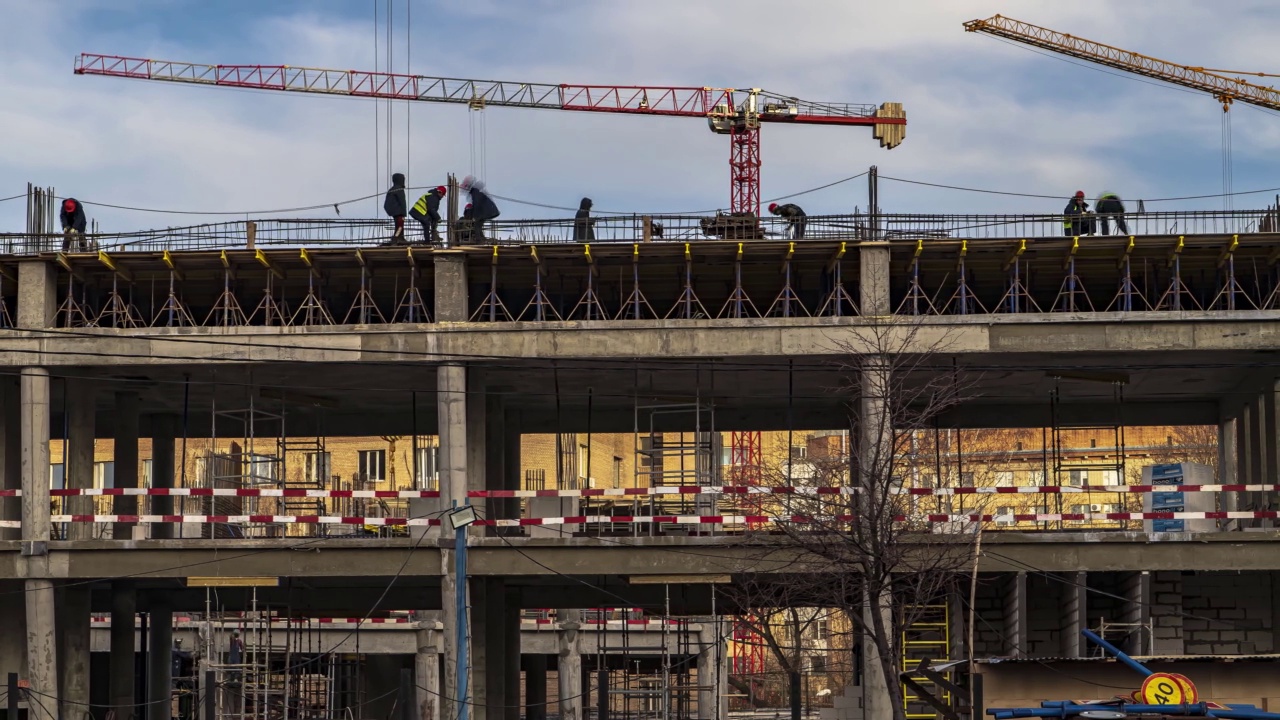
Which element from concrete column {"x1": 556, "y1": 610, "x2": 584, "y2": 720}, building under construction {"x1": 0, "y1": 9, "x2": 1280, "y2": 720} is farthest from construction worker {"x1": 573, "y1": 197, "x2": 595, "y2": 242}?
concrete column {"x1": 556, "y1": 610, "x2": 584, "y2": 720}

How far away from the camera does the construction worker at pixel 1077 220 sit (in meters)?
30.9

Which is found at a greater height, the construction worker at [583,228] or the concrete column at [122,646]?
the construction worker at [583,228]

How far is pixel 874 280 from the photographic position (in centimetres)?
3025

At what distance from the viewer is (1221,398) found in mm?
37344

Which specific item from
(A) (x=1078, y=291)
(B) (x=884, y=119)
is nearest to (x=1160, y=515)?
(A) (x=1078, y=291)

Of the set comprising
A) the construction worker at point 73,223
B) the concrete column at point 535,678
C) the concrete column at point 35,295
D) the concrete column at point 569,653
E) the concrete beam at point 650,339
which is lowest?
the concrete column at point 535,678

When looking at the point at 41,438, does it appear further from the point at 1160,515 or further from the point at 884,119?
the point at 884,119

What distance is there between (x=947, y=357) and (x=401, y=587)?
13.0 metres

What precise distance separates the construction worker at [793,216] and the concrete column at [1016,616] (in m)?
7.53

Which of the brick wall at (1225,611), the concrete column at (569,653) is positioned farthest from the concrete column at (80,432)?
the brick wall at (1225,611)

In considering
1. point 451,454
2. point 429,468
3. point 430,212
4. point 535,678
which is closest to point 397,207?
point 430,212

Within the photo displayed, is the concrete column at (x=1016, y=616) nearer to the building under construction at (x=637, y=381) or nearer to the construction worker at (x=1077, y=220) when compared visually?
the building under construction at (x=637, y=381)

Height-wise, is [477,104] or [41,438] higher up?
[477,104]

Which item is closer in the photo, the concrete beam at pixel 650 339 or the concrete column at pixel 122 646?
the concrete beam at pixel 650 339
